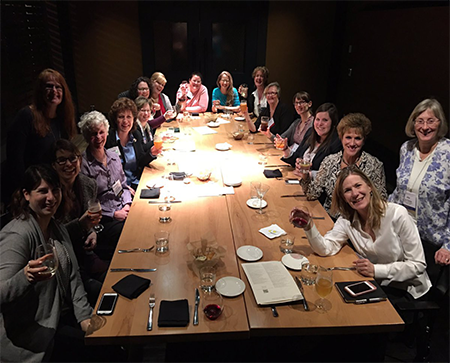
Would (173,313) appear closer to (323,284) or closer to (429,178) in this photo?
(323,284)

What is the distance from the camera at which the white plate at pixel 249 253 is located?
6.78ft

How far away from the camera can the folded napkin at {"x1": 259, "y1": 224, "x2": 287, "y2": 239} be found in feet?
7.56

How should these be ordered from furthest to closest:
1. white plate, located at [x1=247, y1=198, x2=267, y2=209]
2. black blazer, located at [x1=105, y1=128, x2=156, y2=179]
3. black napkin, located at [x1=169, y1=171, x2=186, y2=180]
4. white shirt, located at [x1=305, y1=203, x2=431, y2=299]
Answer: black blazer, located at [x1=105, y1=128, x2=156, y2=179] → black napkin, located at [x1=169, y1=171, x2=186, y2=180] → white plate, located at [x1=247, y1=198, x2=267, y2=209] → white shirt, located at [x1=305, y1=203, x2=431, y2=299]

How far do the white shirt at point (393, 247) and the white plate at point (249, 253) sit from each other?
1.00ft

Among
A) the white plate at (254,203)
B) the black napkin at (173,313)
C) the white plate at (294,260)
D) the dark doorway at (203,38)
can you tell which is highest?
the dark doorway at (203,38)

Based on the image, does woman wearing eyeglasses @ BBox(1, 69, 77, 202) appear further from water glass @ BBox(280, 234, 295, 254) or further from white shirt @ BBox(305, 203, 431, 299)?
white shirt @ BBox(305, 203, 431, 299)

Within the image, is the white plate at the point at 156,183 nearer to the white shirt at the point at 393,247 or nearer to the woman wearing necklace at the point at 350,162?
the woman wearing necklace at the point at 350,162

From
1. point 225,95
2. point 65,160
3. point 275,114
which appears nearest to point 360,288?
point 65,160

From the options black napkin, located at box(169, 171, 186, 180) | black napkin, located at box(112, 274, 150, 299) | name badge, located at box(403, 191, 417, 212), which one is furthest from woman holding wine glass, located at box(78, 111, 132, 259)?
name badge, located at box(403, 191, 417, 212)

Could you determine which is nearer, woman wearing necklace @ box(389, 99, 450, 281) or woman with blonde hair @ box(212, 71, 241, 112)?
woman wearing necklace @ box(389, 99, 450, 281)

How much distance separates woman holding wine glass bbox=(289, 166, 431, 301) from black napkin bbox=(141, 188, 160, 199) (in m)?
1.15

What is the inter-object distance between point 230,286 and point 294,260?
1.41 ft

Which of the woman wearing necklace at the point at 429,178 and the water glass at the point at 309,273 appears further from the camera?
the woman wearing necklace at the point at 429,178

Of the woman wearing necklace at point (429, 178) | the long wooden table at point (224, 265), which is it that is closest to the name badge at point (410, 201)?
the woman wearing necklace at point (429, 178)
